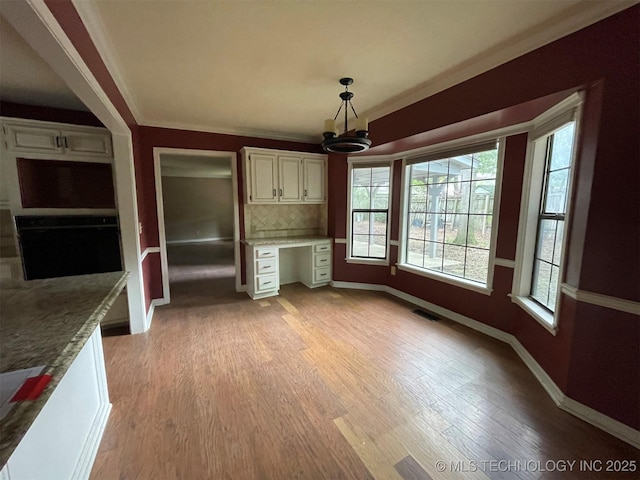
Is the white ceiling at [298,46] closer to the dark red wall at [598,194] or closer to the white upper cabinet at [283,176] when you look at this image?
the dark red wall at [598,194]

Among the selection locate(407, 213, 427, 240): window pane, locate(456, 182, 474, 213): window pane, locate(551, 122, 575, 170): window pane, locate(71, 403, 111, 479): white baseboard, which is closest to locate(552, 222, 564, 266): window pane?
locate(551, 122, 575, 170): window pane

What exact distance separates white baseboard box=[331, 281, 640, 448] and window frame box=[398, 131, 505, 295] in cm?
38

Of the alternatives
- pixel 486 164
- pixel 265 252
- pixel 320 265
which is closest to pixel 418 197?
pixel 486 164

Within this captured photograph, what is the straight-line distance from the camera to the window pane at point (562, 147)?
205 centimetres

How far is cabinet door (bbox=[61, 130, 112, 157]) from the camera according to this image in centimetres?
261

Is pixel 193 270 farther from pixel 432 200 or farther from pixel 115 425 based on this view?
pixel 432 200

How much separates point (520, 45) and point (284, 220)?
3.45 meters

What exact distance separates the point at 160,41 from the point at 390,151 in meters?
2.70

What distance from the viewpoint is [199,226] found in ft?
30.9

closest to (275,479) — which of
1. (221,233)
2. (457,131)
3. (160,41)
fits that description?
(160,41)

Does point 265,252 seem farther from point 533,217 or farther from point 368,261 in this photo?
point 533,217

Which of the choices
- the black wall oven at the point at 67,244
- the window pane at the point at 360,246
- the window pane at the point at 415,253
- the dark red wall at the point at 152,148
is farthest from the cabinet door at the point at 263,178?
the window pane at the point at 415,253

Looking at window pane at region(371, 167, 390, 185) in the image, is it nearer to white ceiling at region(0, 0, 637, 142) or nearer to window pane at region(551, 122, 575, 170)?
white ceiling at region(0, 0, 637, 142)

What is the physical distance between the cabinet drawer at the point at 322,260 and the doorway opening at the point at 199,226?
119 centimetres
